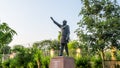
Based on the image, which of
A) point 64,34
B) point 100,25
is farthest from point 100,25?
point 64,34

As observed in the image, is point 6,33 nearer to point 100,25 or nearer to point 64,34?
point 64,34

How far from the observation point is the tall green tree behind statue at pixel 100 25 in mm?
17438

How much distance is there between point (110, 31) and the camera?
17.5 meters

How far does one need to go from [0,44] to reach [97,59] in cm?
974

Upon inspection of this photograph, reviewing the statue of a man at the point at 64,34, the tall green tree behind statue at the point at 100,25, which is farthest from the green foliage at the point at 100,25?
the statue of a man at the point at 64,34

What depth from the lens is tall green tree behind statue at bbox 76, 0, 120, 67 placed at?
687 inches

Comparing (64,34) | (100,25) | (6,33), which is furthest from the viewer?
(100,25)

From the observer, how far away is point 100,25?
17.4 m

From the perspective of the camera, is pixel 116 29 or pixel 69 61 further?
pixel 116 29

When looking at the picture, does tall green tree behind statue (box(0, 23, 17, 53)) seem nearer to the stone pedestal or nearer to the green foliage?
the stone pedestal

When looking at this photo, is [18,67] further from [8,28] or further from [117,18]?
[8,28]

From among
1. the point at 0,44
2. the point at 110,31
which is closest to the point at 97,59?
the point at 110,31

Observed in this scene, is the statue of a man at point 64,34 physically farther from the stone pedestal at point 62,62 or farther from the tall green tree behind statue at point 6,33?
the tall green tree behind statue at point 6,33

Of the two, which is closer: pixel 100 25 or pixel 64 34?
pixel 64 34
